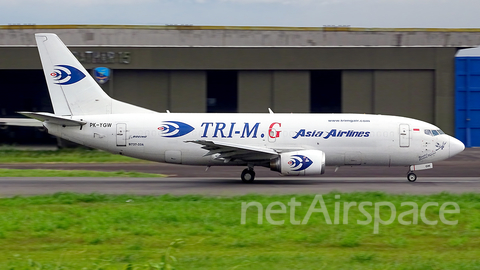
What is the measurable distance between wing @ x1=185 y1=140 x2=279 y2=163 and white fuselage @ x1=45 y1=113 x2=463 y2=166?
1.24ft

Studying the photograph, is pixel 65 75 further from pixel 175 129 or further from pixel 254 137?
pixel 254 137

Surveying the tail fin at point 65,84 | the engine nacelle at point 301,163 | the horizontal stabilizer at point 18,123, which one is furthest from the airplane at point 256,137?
the horizontal stabilizer at point 18,123

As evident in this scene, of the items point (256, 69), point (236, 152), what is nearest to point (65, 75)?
point (236, 152)

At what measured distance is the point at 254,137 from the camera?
72.7 ft

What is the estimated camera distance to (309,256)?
10211 mm

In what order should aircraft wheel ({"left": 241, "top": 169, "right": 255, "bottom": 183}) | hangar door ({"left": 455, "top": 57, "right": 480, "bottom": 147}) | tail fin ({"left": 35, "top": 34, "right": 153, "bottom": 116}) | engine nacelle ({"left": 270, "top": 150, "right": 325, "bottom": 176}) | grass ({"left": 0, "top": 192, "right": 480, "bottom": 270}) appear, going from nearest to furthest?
1. grass ({"left": 0, "top": 192, "right": 480, "bottom": 270})
2. engine nacelle ({"left": 270, "top": 150, "right": 325, "bottom": 176})
3. aircraft wheel ({"left": 241, "top": 169, "right": 255, "bottom": 183})
4. tail fin ({"left": 35, "top": 34, "right": 153, "bottom": 116})
5. hangar door ({"left": 455, "top": 57, "right": 480, "bottom": 147})

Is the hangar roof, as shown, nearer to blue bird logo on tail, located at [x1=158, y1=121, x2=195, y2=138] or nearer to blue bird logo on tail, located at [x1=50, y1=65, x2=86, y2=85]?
blue bird logo on tail, located at [x1=50, y1=65, x2=86, y2=85]

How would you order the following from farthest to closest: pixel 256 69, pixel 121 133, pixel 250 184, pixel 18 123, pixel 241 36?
pixel 241 36 → pixel 256 69 → pixel 18 123 → pixel 121 133 → pixel 250 184

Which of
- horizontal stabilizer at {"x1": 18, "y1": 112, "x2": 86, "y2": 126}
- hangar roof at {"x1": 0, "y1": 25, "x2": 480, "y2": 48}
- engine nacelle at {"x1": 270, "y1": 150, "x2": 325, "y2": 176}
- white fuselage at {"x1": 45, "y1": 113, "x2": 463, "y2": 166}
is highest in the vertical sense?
hangar roof at {"x1": 0, "y1": 25, "x2": 480, "y2": 48}

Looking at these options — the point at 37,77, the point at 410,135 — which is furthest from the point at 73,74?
the point at 37,77

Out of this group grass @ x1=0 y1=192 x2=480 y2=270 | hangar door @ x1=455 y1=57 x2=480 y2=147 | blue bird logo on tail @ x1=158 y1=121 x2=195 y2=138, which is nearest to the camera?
grass @ x1=0 y1=192 x2=480 y2=270

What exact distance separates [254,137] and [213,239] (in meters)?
10.7

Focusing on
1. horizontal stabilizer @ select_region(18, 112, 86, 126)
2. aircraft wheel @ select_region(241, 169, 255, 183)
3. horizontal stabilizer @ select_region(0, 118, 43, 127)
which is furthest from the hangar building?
aircraft wheel @ select_region(241, 169, 255, 183)

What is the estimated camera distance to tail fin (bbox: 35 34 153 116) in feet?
74.7
